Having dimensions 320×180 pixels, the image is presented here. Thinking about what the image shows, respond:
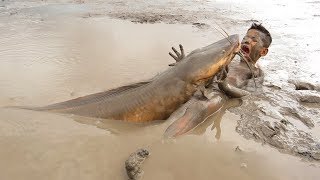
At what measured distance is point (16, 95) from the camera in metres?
4.46

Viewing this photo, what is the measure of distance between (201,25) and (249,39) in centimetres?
349

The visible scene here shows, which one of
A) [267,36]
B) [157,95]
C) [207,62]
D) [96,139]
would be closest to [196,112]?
[157,95]

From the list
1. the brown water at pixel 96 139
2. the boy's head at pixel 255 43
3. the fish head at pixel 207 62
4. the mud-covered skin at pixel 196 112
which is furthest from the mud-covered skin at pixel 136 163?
the boy's head at pixel 255 43

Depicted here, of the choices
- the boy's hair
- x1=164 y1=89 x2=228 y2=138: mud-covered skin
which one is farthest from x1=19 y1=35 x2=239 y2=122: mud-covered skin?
the boy's hair

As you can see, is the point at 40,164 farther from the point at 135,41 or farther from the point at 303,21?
the point at 303,21

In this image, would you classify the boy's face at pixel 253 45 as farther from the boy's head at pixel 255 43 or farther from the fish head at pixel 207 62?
the fish head at pixel 207 62

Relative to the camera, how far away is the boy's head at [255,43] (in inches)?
202

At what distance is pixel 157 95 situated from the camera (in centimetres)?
377

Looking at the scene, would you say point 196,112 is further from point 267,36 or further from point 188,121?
point 267,36

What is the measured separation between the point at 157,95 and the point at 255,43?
2.05m

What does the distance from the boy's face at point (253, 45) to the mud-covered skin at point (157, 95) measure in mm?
1253

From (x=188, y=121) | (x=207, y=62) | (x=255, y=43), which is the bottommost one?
(x=188, y=121)

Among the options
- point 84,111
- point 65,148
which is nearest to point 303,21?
point 84,111

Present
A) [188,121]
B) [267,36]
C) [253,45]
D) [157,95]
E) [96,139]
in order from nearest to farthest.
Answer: [96,139] < [188,121] < [157,95] < [253,45] < [267,36]
